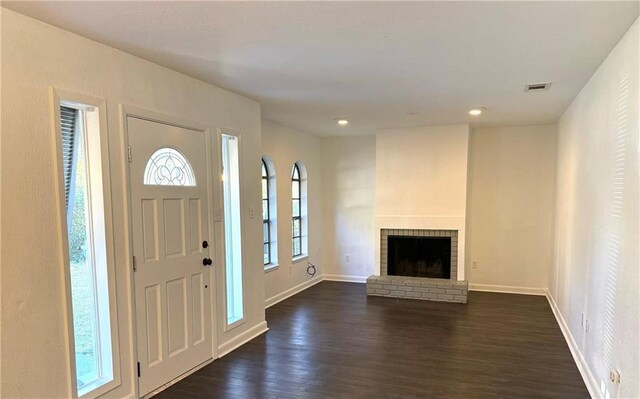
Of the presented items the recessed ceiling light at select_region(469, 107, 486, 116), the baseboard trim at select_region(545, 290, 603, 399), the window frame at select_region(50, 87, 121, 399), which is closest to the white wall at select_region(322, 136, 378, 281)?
the recessed ceiling light at select_region(469, 107, 486, 116)

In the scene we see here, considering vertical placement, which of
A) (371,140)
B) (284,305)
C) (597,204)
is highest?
(371,140)

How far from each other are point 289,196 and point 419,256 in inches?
85.6

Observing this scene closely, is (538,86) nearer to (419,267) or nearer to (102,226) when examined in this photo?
(419,267)

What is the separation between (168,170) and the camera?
311 cm

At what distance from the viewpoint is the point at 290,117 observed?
16.4 ft

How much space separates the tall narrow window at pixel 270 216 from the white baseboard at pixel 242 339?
131 centimetres

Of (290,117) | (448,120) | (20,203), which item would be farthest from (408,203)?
(20,203)

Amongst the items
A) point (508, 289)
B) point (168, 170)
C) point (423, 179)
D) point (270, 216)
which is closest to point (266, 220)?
point (270, 216)

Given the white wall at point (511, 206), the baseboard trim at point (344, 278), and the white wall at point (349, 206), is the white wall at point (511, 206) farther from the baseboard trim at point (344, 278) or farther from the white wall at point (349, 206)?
the baseboard trim at point (344, 278)

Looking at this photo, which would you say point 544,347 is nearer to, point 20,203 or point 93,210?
point 93,210

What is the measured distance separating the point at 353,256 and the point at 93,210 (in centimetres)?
481

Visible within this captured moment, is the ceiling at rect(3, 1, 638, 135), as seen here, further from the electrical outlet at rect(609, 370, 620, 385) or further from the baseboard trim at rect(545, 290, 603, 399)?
the baseboard trim at rect(545, 290, 603, 399)

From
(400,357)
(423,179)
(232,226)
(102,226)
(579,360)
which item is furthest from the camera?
(423,179)

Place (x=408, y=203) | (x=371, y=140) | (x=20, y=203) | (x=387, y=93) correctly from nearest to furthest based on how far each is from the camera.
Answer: (x=20, y=203) → (x=387, y=93) → (x=408, y=203) → (x=371, y=140)
